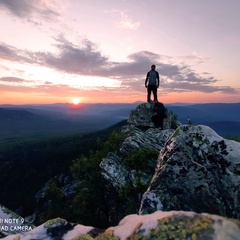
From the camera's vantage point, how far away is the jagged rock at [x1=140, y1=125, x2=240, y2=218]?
31.9 ft

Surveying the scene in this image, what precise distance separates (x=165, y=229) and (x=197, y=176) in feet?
21.2

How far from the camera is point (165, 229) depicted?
15.3 ft

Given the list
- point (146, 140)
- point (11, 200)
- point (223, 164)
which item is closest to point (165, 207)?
point (223, 164)

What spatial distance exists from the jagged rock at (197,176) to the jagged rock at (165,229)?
386cm

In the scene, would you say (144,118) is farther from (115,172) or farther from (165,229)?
(165,229)

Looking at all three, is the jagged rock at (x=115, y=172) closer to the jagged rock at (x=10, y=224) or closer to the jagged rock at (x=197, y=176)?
the jagged rock at (x=197, y=176)

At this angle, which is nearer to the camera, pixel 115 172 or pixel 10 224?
pixel 10 224

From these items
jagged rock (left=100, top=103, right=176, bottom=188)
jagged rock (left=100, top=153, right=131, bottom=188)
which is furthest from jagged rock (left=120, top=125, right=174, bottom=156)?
jagged rock (left=100, top=153, right=131, bottom=188)

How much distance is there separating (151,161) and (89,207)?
2525 cm

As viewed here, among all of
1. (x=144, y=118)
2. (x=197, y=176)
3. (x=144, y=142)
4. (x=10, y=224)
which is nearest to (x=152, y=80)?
(x=144, y=118)

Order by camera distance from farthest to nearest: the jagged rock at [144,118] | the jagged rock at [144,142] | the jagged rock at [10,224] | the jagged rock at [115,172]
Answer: the jagged rock at [144,118] < the jagged rock at [144,142] < the jagged rock at [115,172] < the jagged rock at [10,224]

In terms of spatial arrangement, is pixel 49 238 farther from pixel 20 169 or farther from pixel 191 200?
pixel 20 169

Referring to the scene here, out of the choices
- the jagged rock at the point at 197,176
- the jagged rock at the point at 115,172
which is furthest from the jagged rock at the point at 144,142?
the jagged rock at the point at 197,176

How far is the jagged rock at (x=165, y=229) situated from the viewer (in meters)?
4.24
